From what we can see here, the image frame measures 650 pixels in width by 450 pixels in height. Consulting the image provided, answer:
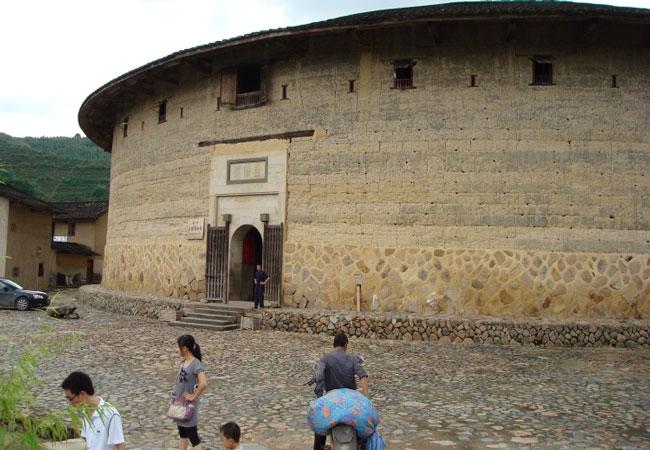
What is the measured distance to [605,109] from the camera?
1251 cm

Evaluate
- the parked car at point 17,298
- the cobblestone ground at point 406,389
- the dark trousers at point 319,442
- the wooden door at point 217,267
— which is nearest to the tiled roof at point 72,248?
the parked car at point 17,298

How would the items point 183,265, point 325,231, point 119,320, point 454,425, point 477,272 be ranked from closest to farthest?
point 454,425
point 477,272
point 325,231
point 119,320
point 183,265

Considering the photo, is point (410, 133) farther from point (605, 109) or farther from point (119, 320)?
point (119, 320)

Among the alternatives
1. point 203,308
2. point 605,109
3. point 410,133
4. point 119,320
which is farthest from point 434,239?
point 119,320

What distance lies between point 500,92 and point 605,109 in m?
2.46

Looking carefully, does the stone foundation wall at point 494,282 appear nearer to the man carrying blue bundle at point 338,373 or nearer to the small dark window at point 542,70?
the small dark window at point 542,70

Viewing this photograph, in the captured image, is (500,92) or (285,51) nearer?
(500,92)

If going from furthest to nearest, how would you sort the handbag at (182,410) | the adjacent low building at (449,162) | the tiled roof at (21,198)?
the tiled roof at (21,198), the adjacent low building at (449,162), the handbag at (182,410)

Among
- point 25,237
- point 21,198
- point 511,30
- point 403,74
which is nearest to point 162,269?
point 403,74

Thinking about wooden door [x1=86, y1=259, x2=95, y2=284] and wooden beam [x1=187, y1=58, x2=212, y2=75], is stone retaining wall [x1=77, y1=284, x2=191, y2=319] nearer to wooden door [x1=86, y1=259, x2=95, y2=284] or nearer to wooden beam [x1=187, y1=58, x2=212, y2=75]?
wooden beam [x1=187, y1=58, x2=212, y2=75]

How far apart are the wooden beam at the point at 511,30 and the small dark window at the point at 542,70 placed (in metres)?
0.75

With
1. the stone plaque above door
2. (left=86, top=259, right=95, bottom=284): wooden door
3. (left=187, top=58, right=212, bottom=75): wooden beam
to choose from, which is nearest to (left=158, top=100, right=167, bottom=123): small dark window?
(left=187, top=58, right=212, bottom=75): wooden beam

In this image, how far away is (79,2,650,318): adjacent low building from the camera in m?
12.1

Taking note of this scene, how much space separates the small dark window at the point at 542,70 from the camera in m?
12.7
